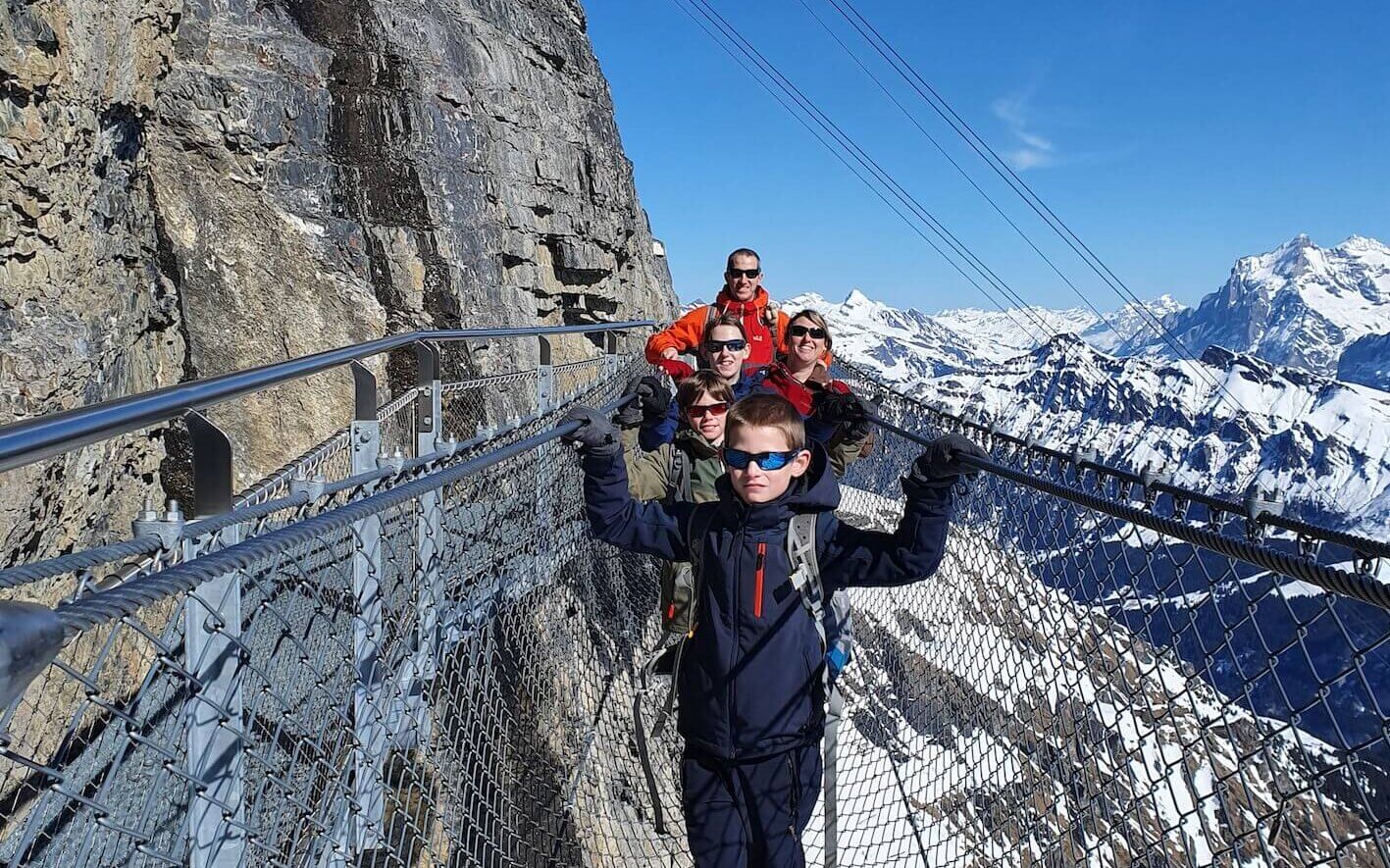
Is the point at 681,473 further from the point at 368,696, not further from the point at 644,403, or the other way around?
the point at 368,696

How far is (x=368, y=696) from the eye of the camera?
2.41 meters

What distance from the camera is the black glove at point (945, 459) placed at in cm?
235

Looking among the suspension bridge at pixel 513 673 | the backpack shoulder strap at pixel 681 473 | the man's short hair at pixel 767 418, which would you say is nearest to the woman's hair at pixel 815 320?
the suspension bridge at pixel 513 673

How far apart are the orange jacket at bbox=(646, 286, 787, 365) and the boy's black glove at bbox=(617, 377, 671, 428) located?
1443 millimetres

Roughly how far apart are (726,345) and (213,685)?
2909 millimetres

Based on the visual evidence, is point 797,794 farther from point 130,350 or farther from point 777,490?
point 130,350

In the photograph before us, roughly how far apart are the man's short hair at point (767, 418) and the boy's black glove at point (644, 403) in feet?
2.91

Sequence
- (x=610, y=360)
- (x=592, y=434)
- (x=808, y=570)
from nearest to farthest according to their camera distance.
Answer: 1. (x=808, y=570)
2. (x=592, y=434)
3. (x=610, y=360)

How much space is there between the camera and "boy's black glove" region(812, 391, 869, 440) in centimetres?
422

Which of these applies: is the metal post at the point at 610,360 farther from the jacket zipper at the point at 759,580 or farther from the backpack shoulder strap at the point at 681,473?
the jacket zipper at the point at 759,580

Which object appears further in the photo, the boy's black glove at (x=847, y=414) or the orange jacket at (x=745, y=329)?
the orange jacket at (x=745, y=329)

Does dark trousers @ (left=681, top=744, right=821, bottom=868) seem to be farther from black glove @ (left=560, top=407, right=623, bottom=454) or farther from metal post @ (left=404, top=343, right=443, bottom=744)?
black glove @ (left=560, top=407, right=623, bottom=454)

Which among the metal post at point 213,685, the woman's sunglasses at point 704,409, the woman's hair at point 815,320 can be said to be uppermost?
the woman's hair at point 815,320

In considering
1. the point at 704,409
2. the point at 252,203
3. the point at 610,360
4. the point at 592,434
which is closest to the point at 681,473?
the point at 704,409
